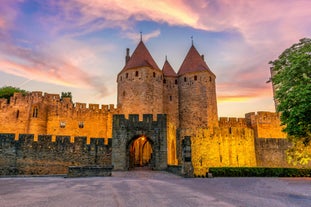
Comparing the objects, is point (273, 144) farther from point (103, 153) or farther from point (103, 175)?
point (103, 175)

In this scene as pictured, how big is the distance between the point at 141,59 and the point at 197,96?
9.44 m

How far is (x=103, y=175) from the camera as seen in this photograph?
1485cm

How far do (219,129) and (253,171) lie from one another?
9.45 m

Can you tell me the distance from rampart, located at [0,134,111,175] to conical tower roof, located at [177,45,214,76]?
1971cm

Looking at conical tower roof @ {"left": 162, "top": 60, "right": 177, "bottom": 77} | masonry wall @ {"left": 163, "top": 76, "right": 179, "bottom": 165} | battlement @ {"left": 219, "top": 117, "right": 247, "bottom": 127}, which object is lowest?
battlement @ {"left": 219, "top": 117, "right": 247, "bottom": 127}

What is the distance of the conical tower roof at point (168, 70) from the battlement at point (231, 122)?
32.8ft

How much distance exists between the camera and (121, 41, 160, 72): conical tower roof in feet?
107

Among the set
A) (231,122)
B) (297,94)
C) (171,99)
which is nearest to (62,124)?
(171,99)

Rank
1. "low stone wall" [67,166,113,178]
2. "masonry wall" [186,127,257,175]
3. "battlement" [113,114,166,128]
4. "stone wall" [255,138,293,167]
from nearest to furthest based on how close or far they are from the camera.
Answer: "low stone wall" [67,166,113,178], "battlement" [113,114,166,128], "masonry wall" [186,127,257,175], "stone wall" [255,138,293,167]

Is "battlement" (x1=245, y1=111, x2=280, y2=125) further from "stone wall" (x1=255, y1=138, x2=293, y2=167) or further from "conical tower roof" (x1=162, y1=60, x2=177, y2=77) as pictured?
"conical tower roof" (x1=162, y1=60, x2=177, y2=77)

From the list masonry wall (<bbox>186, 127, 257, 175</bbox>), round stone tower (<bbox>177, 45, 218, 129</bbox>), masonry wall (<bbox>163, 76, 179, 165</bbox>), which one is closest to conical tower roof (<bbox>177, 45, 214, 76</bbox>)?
round stone tower (<bbox>177, 45, 218, 129</bbox>)

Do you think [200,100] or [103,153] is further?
[200,100]

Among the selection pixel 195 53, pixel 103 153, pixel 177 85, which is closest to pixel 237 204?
pixel 103 153

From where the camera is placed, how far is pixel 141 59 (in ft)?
109
